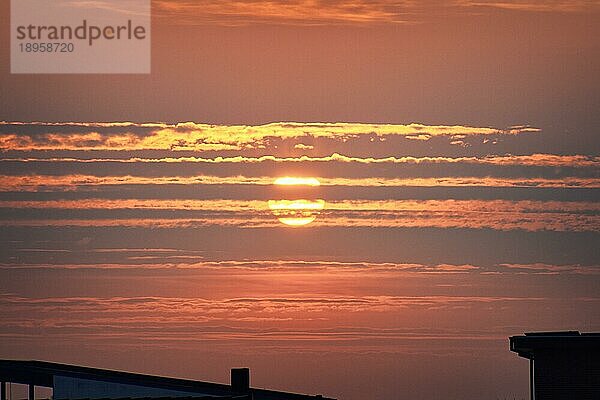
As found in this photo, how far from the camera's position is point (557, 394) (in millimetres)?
53656

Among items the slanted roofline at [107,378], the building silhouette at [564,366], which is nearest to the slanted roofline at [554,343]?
the building silhouette at [564,366]

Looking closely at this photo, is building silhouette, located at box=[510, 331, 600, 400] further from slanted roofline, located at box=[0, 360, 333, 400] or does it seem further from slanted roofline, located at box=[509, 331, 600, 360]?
slanted roofline, located at box=[0, 360, 333, 400]

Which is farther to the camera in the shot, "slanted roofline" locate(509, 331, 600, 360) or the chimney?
"slanted roofline" locate(509, 331, 600, 360)

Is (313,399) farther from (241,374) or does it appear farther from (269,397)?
(241,374)

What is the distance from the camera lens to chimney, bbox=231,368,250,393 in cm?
5088

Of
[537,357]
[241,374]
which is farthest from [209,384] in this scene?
[537,357]

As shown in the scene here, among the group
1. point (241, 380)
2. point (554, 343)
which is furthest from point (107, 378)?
point (554, 343)

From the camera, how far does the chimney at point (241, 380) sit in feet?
Result: 167

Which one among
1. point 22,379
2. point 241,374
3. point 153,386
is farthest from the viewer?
point 22,379

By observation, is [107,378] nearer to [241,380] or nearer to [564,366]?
[241,380]

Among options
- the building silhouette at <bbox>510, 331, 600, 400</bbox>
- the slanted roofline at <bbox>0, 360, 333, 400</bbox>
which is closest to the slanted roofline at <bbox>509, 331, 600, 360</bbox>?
the building silhouette at <bbox>510, 331, 600, 400</bbox>

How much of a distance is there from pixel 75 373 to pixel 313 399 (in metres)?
10.1

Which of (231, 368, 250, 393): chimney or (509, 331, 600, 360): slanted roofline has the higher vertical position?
(509, 331, 600, 360): slanted roofline

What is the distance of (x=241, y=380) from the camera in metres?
51.1
